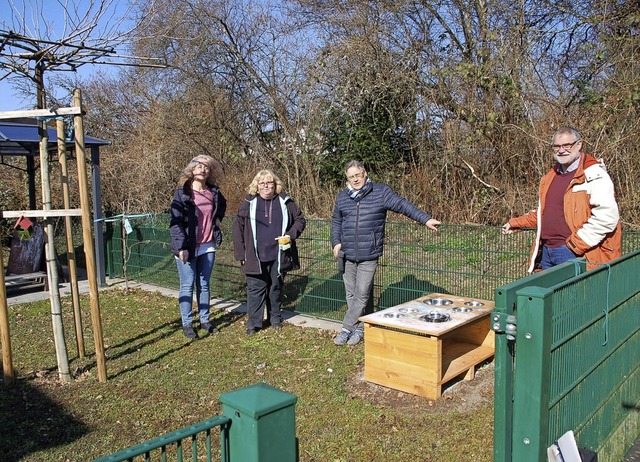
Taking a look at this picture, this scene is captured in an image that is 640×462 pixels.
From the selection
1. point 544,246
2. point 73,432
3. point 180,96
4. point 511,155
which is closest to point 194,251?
point 73,432

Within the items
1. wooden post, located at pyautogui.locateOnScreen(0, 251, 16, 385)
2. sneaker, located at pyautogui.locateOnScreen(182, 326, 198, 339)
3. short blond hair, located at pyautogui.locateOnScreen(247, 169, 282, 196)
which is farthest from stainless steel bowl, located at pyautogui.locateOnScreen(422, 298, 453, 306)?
A: wooden post, located at pyautogui.locateOnScreen(0, 251, 16, 385)

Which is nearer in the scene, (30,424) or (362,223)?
(30,424)

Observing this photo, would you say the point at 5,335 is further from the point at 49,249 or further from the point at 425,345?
the point at 425,345

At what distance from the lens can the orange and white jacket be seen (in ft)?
13.2

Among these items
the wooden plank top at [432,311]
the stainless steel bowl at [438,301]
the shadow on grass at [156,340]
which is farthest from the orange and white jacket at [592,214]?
the shadow on grass at [156,340]

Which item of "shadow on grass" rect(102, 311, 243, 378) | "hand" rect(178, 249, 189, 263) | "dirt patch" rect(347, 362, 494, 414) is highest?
"hand" rect(178, 249, 189, 263)

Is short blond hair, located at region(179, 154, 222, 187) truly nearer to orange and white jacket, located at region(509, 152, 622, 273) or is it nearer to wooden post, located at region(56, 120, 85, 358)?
wooden post, located at region(56, 120, 85, 358)

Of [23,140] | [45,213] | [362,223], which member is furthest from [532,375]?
[23,140]

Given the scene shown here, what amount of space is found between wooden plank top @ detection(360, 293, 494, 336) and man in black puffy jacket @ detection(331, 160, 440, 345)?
643 mm

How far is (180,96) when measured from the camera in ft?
52.0

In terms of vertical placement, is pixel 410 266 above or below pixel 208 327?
above

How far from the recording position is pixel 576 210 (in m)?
4.18

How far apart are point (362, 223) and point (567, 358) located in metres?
3.29

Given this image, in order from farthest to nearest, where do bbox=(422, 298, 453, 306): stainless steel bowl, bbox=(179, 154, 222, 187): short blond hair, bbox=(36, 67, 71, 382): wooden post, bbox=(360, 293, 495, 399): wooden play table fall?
1. bbox=(179, 154, 222, 187): short blond hair
2. bbox=(422, 298, 453, 306): stainless steel bowl
3. bbox=(36, 67, 71, 382): wooden post
4. bbox=(360, 293, 495, 399): wooden play table
